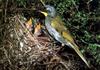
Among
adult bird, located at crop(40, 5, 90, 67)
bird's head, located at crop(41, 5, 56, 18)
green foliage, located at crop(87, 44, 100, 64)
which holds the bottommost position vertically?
green foliage, located at crop(87, 44, 100, 64)

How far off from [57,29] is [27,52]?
15.5 inches

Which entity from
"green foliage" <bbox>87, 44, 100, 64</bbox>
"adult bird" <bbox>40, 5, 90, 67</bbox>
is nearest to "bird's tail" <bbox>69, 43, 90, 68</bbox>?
"adult bird" <bbox>40, 5, 90, 67</bbox>

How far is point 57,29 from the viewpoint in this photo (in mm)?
4648

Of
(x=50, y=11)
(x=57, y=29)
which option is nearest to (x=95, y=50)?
(x=57, y=29)

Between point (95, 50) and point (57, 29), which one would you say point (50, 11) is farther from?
point (95, 50)

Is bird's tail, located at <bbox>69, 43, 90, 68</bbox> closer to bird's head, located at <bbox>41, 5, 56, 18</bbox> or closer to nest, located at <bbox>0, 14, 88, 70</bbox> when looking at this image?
nest, located at <bbox>0, 14, 88, 70</bbox>

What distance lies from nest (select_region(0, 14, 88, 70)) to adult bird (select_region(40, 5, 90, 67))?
69 millimetres

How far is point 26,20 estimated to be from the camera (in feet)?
15.6

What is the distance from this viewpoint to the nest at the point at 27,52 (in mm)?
4344

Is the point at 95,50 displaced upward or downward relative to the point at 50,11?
downward

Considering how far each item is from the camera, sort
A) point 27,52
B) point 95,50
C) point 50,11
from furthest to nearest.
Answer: point 50,11 → point 95,50 → point 27,52

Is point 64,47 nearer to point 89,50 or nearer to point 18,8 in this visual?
point 89,50

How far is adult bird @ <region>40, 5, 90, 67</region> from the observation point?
4.51 m

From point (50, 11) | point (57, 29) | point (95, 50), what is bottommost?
point (95, 50)
